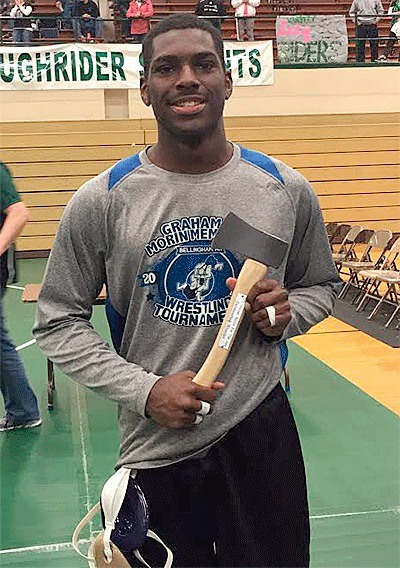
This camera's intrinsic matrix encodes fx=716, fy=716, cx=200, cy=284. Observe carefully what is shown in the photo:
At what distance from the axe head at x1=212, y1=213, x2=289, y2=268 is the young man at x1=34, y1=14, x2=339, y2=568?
0.04 m

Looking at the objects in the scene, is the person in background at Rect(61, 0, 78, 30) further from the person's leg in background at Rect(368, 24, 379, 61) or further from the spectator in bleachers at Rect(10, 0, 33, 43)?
the person's leg in background at Rect(368, 24, 379, 61)

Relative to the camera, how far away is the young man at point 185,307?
153 cm

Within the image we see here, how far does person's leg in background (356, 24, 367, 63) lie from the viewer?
13211 mm

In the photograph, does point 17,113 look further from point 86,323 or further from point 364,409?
point 86,323

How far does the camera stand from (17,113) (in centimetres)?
1225

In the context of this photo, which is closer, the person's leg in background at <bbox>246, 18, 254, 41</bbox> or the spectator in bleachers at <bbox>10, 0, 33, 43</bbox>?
the spectator in bleachers at <bbox>10, 0, 33, 43</bbox>

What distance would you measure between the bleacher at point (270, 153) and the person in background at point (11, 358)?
8.12 m

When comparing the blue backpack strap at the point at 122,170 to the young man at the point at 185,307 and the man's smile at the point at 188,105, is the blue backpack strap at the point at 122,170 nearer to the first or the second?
the young man at the point at 185,307

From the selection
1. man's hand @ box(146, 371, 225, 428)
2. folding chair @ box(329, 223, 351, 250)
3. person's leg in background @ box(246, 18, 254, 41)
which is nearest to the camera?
man's hand @ box(146, 371, 225, 428)

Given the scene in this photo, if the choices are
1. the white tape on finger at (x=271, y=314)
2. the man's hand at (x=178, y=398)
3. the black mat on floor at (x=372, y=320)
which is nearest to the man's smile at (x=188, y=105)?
the white tape on finger at (x=271, y=314)

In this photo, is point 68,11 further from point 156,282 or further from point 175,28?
point 156,282

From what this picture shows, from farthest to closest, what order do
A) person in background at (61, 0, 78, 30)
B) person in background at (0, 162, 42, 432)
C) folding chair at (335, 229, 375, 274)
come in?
person in background at (61, 0, 78, 30) < folding chair at (335, 229, 375, 274) < person in background at (0, 162, 42, 432)

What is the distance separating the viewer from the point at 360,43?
43.5ft

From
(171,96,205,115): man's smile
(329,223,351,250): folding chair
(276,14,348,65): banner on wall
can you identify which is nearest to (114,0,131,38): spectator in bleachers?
(276,14,348,65): banner on wall
